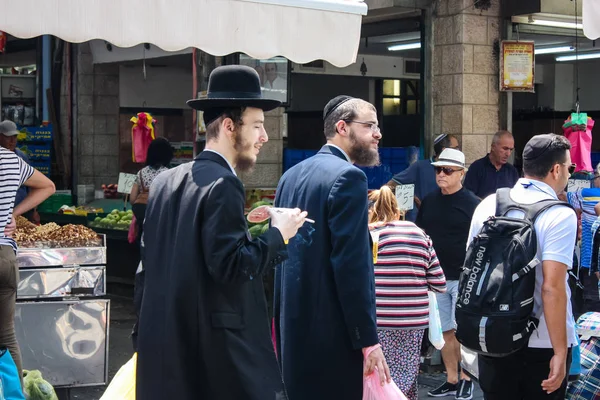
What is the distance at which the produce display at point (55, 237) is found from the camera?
6754 millimetres

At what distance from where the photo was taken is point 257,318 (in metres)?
3.49

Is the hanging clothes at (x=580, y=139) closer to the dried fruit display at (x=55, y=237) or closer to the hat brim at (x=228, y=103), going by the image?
the dried fruit display at (x=55, y=237)

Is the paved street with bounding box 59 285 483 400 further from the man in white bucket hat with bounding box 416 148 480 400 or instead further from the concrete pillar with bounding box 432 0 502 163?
the concrete pillar with bounding box 432 0 502 163

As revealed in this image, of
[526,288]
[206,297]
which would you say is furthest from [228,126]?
[526,288]

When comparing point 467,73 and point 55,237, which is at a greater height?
point 467,73

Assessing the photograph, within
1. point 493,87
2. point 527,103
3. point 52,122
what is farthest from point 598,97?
point 52,122

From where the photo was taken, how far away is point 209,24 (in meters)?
5.57

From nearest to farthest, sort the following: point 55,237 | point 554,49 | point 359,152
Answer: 1. point 359,152
2. point 55,237
3. point 554,49

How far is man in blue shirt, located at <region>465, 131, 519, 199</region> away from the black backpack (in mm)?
5070

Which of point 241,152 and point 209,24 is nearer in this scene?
point 241,152

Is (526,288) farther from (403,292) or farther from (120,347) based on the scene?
(120,347)

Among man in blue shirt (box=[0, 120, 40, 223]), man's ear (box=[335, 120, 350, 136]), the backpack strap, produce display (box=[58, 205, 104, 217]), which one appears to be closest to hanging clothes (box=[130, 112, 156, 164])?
produce display (box=[58, 205, 104, 217])

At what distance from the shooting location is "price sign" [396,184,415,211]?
8.70m

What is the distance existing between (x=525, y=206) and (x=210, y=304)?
1.64 metres
